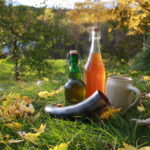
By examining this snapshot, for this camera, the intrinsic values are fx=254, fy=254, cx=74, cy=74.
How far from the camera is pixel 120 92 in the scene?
1406 mm

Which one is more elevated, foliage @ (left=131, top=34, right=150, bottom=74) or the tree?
the tree

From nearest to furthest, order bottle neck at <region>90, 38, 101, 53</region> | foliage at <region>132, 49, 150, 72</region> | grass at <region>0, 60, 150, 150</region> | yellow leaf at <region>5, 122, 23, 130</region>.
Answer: grass at <region>0, 60, 150, 150</region>, yellow leaf at <region>5, 122, 23, 130</region>, bottle neck at <region>90, 38, 101, 53</region>, foliage at <region>132, 49, 150, 72</region>

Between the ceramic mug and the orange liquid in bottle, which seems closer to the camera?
the ceramic mug

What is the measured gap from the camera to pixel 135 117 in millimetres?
1346

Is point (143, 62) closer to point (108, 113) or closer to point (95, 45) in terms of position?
point (95, 45)

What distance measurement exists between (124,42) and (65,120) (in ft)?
21.3

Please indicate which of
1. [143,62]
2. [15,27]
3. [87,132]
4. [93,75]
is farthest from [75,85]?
[15,27]

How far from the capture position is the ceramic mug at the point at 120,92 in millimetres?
1400

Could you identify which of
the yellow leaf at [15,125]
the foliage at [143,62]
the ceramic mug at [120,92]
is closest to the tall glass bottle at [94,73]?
the ceramic mug at [120,92]

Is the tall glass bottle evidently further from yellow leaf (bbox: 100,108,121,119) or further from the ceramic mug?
yellow leaf (bbox: 100,108,121,119)

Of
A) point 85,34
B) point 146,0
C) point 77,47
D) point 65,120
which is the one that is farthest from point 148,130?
point 85,34

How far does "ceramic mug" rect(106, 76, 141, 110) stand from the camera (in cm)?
140

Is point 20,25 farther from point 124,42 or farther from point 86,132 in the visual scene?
point 86,132

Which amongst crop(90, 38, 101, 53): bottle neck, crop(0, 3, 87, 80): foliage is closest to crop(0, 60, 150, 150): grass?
crop(90, 38, 101, 53): bottle neck
